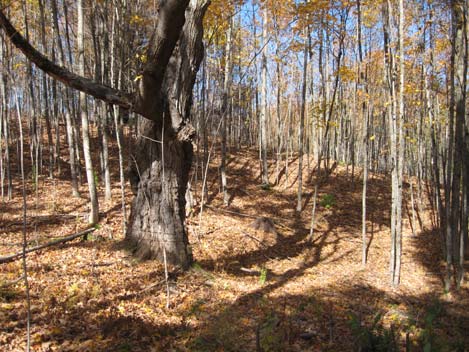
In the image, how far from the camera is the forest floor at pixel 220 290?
3.82m

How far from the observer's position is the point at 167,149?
5.46 m

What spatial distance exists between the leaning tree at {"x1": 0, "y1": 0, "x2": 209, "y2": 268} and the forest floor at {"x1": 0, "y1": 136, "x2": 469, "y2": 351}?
0.47 meters

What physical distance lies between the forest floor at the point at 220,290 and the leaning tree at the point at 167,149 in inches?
18.4

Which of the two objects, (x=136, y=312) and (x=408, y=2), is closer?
(x=136, y=312)

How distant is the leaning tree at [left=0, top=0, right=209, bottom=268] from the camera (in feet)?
16.6

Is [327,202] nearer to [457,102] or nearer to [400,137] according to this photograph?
[400,137]

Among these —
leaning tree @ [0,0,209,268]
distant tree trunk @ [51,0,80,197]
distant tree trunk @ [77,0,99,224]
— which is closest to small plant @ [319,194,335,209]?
leaning tree @ [0,0,209,268]

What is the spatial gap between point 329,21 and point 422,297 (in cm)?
804

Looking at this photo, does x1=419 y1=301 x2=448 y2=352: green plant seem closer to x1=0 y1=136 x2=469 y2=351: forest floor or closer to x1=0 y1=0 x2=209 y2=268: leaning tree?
x1=0 y1=136 x2=469 y2=351: forest floor

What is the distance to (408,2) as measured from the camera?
9.42 meters

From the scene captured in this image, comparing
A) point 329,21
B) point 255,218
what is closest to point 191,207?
point 255,218

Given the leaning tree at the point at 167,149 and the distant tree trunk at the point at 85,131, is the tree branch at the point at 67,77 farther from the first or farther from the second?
the distant tree trunk at the point at 85,131

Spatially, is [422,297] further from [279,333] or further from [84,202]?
[84,202]

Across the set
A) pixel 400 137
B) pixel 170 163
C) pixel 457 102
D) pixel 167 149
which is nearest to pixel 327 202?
pixel 400 137
